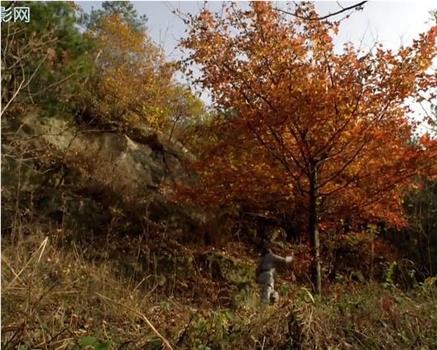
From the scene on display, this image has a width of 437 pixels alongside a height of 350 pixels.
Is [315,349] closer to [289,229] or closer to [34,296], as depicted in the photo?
[34,296]

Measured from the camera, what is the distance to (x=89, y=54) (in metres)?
14.3

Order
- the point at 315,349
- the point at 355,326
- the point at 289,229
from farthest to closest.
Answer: the point at 289,229, the point at 355,326, the point at 315,349

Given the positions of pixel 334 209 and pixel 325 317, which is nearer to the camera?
pixel 325 317

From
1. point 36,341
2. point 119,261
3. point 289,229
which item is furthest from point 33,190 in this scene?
point 36,341

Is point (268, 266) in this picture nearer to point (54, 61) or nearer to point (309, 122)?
point (309, 122)

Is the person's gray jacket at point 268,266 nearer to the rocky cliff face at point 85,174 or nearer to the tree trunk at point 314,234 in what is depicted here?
the tree trunk at point 314,234

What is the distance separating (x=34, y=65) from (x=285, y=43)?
5274 millimetres

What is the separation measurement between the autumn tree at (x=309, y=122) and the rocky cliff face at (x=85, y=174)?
12.3ft

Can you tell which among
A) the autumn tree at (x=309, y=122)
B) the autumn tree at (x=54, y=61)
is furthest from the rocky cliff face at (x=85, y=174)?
the autumn tree at (x=309, y=122)

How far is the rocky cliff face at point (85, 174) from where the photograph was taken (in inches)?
510

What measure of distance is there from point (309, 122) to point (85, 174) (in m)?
7.10

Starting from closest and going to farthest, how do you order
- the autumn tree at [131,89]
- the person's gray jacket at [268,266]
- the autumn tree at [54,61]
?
the person's gray jacket at [268,266], the autumn tree at [54,61], the autumn tree at [131,89]

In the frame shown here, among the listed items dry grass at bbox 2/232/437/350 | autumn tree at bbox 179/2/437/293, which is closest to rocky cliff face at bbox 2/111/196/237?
autumn tree at bbox 179/2/437/293

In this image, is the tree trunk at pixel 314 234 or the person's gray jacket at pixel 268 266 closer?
the person's gray jacket at pixel 268 266
